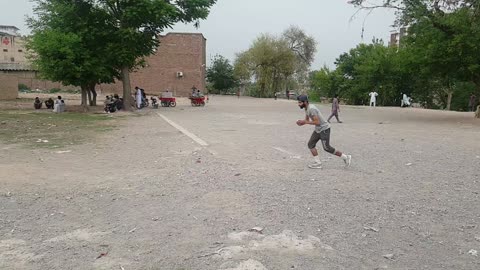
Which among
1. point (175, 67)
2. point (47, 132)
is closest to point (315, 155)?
point (47, 132)

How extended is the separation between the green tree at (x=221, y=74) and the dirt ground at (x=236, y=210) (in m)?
57.4

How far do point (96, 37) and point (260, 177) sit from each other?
2212cm

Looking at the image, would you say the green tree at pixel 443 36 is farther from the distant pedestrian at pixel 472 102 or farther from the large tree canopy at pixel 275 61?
the large tree canopy at pixel 275 61

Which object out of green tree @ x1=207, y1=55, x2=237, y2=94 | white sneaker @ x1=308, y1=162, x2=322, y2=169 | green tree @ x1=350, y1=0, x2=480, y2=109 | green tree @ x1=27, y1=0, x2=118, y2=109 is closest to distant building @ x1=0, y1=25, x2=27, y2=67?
green tree @ x1=207, y1=55, x2=237, y2=94

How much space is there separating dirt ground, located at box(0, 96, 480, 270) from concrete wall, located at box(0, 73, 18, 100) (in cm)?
2943

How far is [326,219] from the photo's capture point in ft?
18.0

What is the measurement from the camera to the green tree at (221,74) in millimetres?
67375

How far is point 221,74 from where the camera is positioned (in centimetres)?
6775

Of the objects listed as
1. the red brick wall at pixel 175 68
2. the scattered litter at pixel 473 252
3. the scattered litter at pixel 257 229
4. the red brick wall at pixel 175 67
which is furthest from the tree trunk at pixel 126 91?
the red brick wall at pixel 175 68

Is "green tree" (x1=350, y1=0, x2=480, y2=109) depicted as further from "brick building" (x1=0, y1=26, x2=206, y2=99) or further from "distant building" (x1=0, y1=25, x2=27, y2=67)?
"distant building" (x1=0, y1=25, x2=27, y2=67)

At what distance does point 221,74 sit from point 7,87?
36.0m

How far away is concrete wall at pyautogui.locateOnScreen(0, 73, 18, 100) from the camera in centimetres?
3606

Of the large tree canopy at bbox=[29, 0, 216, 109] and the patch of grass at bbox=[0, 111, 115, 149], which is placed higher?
the large tree canopy at bbox=[29, 0, 216, 109]

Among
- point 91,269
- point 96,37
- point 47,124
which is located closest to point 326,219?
point 91,269
